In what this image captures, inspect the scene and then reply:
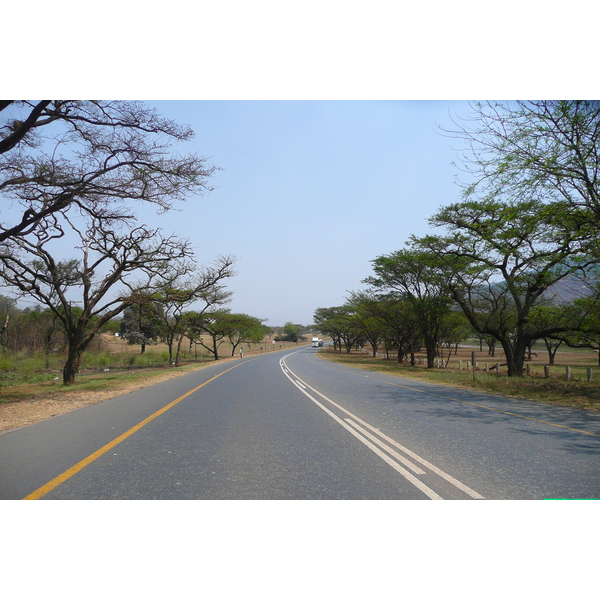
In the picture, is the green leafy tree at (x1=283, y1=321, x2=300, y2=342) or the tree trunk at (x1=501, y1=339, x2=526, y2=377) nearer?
the tree trunk at (x1=501, y1=339, x2=526, y2=377)

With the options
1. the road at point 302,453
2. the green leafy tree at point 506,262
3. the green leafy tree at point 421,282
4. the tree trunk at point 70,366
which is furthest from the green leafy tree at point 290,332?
the road at point 302,453

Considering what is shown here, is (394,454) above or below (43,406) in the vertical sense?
above

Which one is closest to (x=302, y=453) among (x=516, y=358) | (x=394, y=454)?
(x=394, y=454)

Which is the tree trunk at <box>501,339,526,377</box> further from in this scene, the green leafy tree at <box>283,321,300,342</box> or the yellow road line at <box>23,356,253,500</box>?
the green leafy tree at <box>283,321,300,342</box>

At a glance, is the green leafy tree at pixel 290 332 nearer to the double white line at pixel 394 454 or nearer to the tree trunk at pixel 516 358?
the tree trunk at pixel 516 358

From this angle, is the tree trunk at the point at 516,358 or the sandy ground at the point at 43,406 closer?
the sandy ground at the point at 43,406

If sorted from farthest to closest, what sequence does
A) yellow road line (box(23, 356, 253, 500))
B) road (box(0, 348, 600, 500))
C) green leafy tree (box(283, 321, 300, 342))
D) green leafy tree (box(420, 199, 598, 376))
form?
1. green leafy tree (box(283, 321, 300, 342))
2. green leafy tree (box(420, 199, 598, 376))
3. road (box(0, 348, 600, 500))
4. yellow road line (box(23, 356, 253, 500))

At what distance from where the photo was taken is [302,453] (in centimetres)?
546

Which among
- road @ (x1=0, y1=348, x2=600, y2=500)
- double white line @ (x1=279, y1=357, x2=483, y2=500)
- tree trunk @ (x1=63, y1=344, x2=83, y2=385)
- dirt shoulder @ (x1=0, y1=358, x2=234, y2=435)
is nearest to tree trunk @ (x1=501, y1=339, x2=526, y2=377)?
road @ (x1=0, y1=348, x2=600, y2=500)

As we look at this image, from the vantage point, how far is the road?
410 centimetres

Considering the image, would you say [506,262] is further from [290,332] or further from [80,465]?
[290,332]

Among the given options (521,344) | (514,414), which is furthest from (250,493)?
(521,344)

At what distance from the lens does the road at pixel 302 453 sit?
13.5 feet

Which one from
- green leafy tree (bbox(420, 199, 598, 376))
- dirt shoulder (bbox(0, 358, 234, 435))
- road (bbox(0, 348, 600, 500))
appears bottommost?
dirt shoulder (bbox(0, 358, 234, 435))
